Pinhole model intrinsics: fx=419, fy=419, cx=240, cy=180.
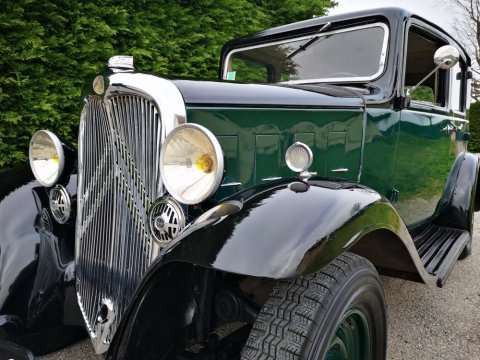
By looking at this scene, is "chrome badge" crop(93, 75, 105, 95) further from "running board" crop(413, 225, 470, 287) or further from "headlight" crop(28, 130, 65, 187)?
"running board" crop(413, 225, 470, 287)

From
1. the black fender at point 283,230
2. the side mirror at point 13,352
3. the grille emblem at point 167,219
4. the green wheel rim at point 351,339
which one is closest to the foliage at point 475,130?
the green wheel rim at point 351,339

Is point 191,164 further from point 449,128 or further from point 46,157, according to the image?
point 449,128

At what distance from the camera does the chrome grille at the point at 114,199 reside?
4.92 ft

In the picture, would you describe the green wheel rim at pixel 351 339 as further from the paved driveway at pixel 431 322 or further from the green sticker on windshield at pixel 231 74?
the green sticker on windshield at pixel 231 74

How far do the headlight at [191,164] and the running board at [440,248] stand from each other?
4.25 ft

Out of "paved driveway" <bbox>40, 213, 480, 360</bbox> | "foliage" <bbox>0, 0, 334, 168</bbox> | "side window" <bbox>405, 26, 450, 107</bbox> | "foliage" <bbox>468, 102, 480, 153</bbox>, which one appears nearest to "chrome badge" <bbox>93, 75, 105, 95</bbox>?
"paved driveway" <bbox>40, 213, 480, 360</bbox>

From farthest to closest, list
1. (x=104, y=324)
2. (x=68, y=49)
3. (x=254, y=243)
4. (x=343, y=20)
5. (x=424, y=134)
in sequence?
(x=68, y=49) → (x=424, y=134) → (x=343, y=20) → (x=104, y=324) → (x=254, y=243)

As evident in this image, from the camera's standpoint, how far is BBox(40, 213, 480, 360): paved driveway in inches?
87.2

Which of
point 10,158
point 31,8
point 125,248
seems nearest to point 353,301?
point 125,248

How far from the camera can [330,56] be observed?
2547 millimetres

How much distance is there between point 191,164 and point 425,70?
241 centimetres

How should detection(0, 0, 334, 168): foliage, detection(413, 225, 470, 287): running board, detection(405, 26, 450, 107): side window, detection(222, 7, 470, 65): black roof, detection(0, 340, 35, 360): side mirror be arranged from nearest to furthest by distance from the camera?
1. detection(0, 340, 35, 360): side mirror
2. detection(413, 225, 470, 287): running board
3. detection(222, 7, 470, 65): black roof
4. detection(405, 26, 450, 107): side window
5. detection(0, 0, 334, 168): foliage

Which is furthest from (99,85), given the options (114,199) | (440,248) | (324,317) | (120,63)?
(440,248)

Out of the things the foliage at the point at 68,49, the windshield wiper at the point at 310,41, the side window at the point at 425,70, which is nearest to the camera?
the windshield wiper at the point at 310,41
